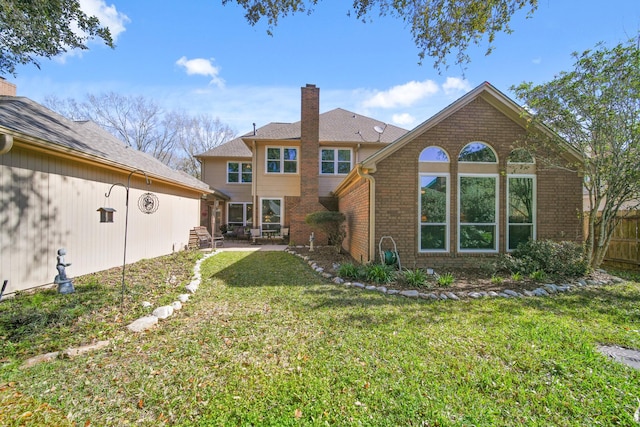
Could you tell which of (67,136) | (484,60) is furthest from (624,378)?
(67,136)

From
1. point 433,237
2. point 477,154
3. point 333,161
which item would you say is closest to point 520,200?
point 477,154

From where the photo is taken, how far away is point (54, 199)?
604cm

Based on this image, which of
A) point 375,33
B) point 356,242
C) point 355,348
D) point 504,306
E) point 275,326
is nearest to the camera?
point 355,348

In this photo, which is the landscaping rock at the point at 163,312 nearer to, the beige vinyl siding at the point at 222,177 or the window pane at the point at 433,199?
the window pane at the point at 433,199

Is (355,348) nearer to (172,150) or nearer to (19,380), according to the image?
(19,380)

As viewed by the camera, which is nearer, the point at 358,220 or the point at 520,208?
the point at 520,208

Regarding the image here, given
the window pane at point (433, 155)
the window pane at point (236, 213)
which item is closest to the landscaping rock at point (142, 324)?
the window pane at point (433, 155)

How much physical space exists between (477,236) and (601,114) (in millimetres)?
3851

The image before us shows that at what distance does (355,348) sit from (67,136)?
322 inches

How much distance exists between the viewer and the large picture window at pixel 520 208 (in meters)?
7.84

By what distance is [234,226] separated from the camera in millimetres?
17781

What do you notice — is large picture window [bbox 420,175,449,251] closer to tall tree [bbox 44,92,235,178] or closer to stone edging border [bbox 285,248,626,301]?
stone edging border [bbox 285,248,626,301]

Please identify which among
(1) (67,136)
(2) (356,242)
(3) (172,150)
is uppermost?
(3) (172,150)

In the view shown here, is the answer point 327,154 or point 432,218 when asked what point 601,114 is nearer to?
point 432,218
